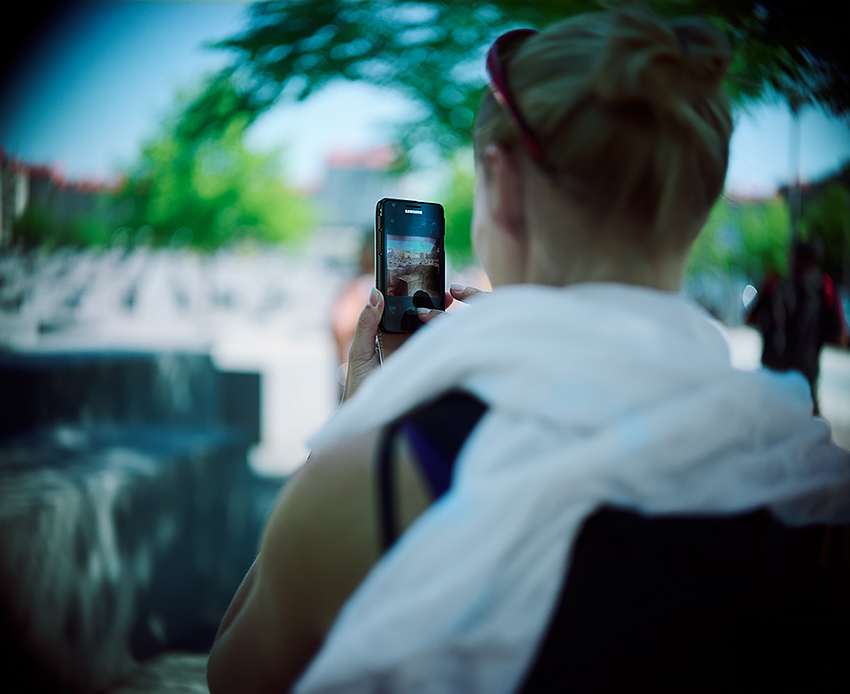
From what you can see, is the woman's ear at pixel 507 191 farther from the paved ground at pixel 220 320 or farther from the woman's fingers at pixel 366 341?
the paved ground at pixel 220 320

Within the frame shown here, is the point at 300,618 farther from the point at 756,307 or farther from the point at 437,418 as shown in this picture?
the point at 756,307

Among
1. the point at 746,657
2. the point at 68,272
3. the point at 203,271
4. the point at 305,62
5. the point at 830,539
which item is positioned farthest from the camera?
the point at 203,271

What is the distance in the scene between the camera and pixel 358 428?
0.84 m

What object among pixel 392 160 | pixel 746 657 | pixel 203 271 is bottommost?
pixel 203 271

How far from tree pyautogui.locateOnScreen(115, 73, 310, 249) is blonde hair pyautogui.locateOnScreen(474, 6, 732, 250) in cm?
396

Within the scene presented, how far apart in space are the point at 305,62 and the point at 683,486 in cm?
408

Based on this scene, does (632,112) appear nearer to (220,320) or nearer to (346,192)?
(220,320)

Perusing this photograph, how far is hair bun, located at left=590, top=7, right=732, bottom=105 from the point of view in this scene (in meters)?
0.76

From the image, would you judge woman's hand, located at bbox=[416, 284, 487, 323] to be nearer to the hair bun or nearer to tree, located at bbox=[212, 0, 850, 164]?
the hair bun

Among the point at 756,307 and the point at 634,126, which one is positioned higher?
the point at 634,126

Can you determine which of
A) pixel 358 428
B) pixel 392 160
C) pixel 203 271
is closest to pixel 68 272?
pixel 392 160

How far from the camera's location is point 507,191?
0.89 meters

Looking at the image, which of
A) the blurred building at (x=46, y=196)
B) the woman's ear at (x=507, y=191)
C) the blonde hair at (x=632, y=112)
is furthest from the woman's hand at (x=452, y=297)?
the blurred building at (x=46, y=196)

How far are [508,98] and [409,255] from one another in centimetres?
72
